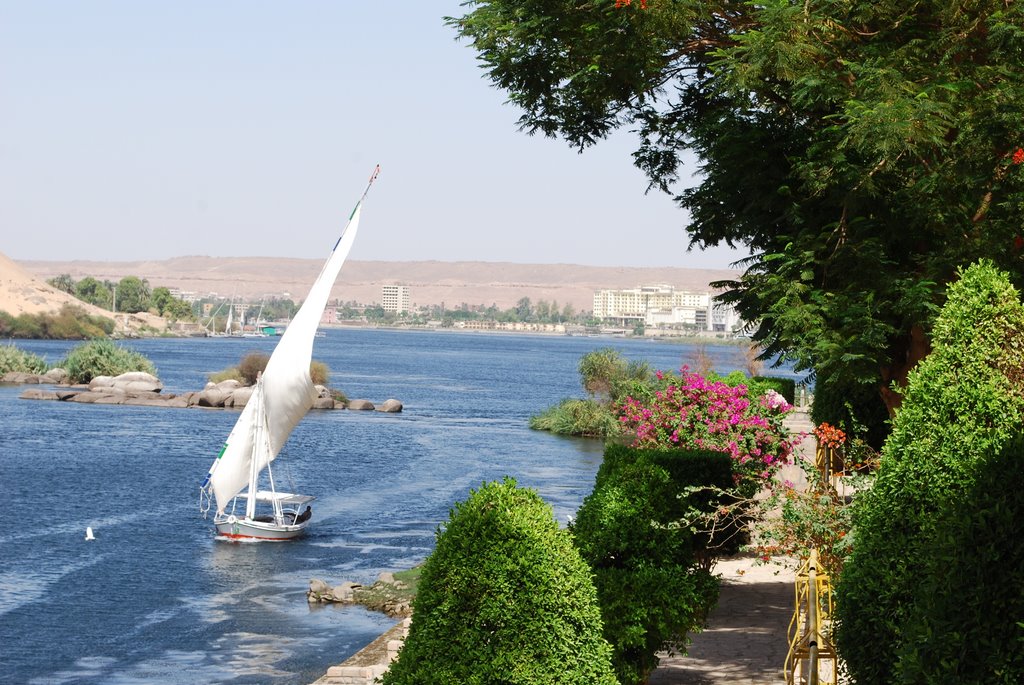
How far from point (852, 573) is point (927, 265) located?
559cm

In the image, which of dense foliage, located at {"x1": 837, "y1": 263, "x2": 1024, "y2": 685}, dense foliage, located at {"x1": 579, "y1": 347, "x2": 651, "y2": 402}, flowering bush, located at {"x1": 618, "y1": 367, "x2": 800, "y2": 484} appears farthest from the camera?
dense foliage, located at {"x1": 579, "y1": 347, "x2": 651, "y2": 402}

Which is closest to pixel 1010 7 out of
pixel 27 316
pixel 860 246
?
pixel 860 246

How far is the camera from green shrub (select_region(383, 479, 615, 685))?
265 inches

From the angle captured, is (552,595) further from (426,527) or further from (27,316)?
(27,316)

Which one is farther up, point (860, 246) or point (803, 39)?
point (803, 39)

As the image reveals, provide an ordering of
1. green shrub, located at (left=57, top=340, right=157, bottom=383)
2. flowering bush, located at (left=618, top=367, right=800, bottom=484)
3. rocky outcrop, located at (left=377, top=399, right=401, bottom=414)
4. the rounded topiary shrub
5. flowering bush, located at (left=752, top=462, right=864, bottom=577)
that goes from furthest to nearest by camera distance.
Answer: green shrub, located at (left=57, top=340, right=157, bottom=383) → the rounded topiary shrub → rocky outcrop, located at (left=377, top=399, right=401, bottom=414) → flowering bush, located at (left=618, top=367, right=800, bottom=484) → flowering bush, located at (left=752, top=462, right=864, bottom=577)

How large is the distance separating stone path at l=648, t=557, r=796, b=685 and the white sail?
60.3 ft

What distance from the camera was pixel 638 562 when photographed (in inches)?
435

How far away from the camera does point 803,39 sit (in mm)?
12359

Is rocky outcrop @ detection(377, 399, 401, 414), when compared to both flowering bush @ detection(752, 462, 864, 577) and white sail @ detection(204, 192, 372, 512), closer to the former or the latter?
white sail @ detection(204, 192, 372, 512)

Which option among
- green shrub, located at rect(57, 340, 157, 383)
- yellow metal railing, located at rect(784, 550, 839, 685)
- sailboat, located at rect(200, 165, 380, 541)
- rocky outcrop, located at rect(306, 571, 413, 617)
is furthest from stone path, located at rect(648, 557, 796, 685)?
green shrub, located at rect(57, 340, 157, 383)

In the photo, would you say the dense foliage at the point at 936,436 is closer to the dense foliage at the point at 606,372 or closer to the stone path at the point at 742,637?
the stone path at the point at 742,637

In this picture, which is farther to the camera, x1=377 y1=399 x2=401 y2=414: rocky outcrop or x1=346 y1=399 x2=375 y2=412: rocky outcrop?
x1=346 y1=399 x2=375 y2=412: rocky outcrop

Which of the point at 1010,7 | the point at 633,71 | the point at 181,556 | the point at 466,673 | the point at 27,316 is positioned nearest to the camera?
the point at 466,673
